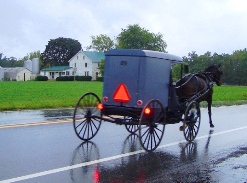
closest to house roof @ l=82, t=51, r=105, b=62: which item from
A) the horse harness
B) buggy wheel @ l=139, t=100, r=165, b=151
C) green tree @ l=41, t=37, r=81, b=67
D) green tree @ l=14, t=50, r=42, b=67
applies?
green tree @ l=41, t=37, r=81, b=67

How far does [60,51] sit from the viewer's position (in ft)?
423

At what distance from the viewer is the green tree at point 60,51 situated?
408ft

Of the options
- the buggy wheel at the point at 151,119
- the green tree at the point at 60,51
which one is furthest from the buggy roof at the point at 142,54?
the green tree at the point at 60,51

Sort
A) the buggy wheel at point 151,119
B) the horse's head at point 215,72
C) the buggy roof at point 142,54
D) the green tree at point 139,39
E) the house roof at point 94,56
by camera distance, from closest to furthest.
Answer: the buggy wheel at point 151,119
the buggy roof at point 142,54
the horse's head at point 215,72
the green tree at point 139,39
the house roof at point 94,56

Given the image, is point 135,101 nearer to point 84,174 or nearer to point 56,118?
point 84,174

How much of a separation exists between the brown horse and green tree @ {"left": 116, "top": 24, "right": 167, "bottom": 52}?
8862 centimetres

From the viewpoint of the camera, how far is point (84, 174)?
7.14 metres

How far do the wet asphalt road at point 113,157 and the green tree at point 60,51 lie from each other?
113 m

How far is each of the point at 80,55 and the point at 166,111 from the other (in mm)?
105210

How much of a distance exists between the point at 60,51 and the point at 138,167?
123 meters

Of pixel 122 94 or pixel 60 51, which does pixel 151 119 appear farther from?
pixel 60 51

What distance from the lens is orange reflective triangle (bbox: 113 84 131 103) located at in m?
9.67

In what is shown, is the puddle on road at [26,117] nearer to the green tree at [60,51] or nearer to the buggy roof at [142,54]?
the buggy roof at [142,54]

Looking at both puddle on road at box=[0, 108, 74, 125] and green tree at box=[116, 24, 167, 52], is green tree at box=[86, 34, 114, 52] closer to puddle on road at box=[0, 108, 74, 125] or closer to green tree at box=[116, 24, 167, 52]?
Result: green tree at box=[116, 24, 167, 52]
